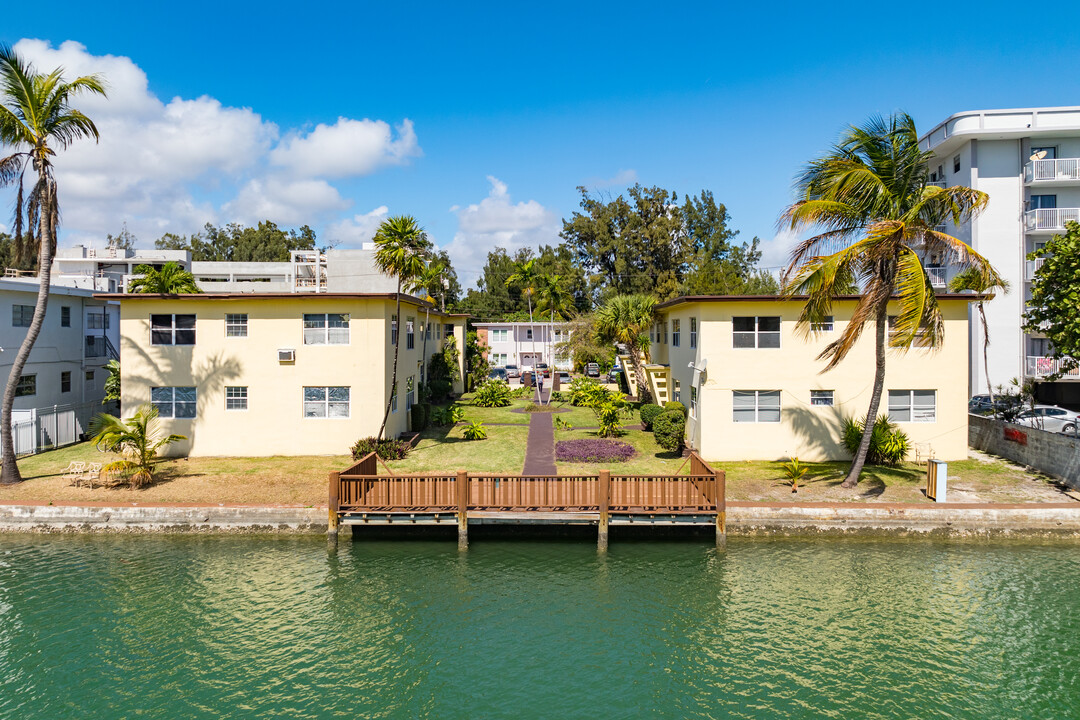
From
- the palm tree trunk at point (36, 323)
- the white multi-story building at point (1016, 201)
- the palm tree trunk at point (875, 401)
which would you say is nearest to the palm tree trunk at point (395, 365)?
the palm tree trunk at point (36, 323)

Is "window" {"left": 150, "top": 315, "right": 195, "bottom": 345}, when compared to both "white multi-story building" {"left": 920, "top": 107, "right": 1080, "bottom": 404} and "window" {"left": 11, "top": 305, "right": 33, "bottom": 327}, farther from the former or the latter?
"white multi-story building" {"left": 920, "top": 107, "right": 1080, "bottom": 404}

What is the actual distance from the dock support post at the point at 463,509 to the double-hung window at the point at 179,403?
12190 mm

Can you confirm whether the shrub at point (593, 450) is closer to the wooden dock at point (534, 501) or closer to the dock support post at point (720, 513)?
the wooden dock at point (534, 501)

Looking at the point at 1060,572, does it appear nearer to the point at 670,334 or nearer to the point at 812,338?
the point at 812,338

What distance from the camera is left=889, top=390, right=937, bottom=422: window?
22.3 m

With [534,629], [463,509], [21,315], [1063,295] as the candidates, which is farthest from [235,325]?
[1063,295]

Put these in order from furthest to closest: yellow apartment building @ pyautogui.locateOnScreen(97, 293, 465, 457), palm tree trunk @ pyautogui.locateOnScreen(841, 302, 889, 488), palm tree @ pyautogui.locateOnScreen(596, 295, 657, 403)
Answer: palm tree @ pyautogui.locateOnScreen(596, 295, 657, 403) < yellow apartment building @ pyautogui.locateOnScreen(97, 293, 465, 457) < palm tree trunk @ pyautogui.locateOnScreen(841, 302, 889, 488)

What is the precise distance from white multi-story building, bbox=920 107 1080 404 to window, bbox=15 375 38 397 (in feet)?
138

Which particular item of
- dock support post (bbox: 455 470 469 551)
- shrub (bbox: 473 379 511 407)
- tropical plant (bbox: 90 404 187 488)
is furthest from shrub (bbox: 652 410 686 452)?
tropical plant (bbox: 90 404 187 488)

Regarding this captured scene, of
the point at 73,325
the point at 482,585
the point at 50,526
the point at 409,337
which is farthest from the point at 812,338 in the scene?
the point at 73,325

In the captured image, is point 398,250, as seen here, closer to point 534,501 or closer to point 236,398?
point 236,398

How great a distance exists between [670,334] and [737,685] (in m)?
19.4

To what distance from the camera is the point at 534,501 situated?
1634cm

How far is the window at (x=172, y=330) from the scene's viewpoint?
75.5ft
